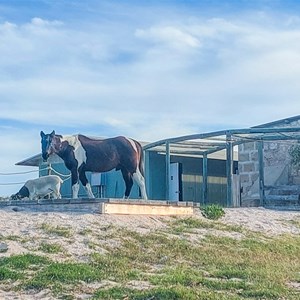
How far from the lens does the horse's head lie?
14289 millimetres

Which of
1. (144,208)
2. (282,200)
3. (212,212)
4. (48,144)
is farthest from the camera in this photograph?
(282,200)

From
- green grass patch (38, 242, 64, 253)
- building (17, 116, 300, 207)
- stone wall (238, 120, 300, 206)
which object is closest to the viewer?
green grass patch (38, 242, 64, 253)

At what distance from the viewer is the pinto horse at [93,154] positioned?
1447 centimetres

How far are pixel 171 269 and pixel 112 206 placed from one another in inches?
140

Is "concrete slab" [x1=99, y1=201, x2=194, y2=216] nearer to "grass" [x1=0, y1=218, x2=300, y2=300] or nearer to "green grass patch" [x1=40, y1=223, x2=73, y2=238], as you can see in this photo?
"grass" [x1=0, y1=218, x2=300, y2=300]

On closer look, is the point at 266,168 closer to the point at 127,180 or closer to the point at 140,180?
the point at 140,180

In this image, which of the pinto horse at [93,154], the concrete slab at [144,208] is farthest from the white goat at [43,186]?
the concrete slab at [144,208]

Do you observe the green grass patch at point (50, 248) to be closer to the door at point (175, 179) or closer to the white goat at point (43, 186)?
the white goat at point (43, 186)

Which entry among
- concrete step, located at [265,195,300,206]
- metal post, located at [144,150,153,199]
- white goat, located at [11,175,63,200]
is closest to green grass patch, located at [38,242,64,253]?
white goat, located at [11,175,63,200]

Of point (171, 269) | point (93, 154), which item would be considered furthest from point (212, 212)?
point (171, 269)

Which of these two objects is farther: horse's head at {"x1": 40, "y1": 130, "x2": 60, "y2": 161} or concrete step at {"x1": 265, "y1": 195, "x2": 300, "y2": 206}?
concrete step at {"x1": 265, "y1": 195, "x2": 300, "y2": 206}

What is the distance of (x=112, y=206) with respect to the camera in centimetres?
1323

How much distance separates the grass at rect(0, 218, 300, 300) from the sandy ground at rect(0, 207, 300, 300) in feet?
0.68

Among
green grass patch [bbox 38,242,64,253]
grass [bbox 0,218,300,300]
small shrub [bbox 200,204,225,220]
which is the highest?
small shrub [bbox 200,204,225,220]
